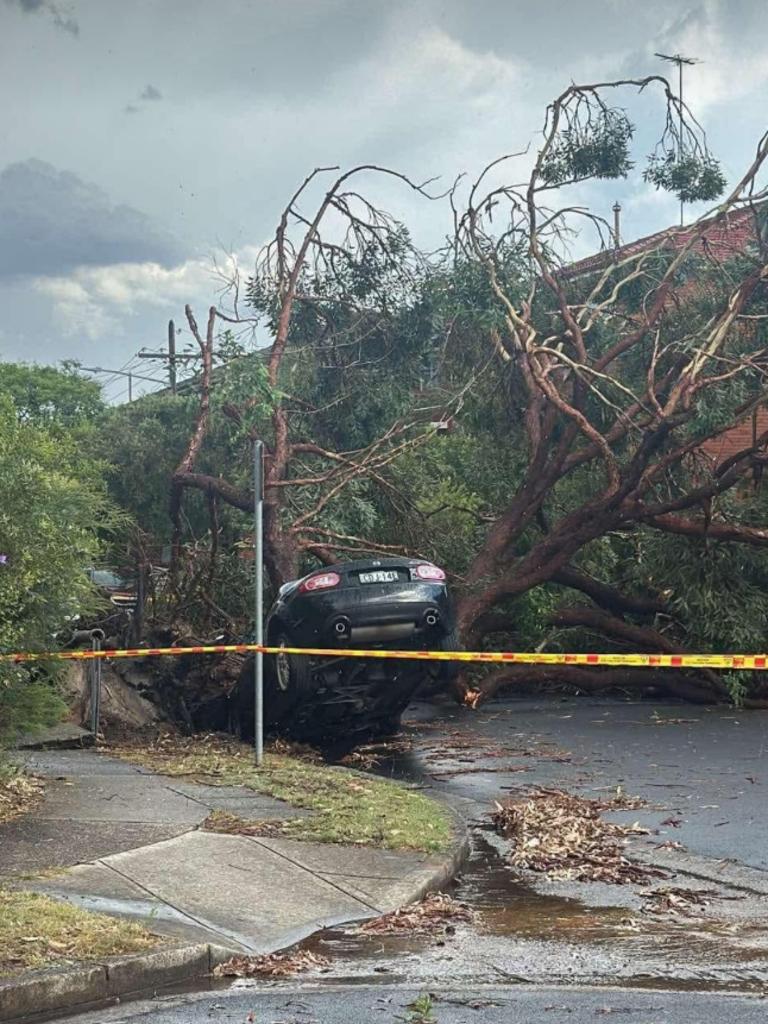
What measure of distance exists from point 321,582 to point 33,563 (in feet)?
11.0

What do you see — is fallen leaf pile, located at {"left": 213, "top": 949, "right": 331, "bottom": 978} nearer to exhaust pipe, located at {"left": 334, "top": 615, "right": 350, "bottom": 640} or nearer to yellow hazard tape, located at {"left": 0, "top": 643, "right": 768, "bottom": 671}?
yellow hazard tape, located at {"left": 0, "top": 643, "right": 768, "bottom": 671}

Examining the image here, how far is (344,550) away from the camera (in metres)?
15.6

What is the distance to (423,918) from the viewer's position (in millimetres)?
6051

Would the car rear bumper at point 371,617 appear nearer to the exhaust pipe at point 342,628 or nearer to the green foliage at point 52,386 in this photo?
the exhaust pipe at point 342,628

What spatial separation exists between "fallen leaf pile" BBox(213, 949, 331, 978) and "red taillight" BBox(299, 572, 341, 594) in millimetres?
5910

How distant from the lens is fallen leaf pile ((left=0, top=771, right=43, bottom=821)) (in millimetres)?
7972

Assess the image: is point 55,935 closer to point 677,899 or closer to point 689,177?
point 677,899

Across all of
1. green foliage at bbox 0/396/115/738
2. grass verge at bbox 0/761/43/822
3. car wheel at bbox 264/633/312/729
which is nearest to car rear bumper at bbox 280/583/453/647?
car wheel at bbox 264/633/312/729

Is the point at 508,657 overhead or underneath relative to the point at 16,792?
overhead

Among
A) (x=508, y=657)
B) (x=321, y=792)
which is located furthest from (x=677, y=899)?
(x=508, y=657)

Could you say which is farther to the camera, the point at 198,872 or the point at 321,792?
the point at 321,792

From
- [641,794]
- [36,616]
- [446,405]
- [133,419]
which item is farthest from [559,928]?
[133,419]

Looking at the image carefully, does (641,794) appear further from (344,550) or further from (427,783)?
(344,550)

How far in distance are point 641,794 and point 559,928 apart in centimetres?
381
